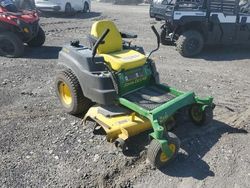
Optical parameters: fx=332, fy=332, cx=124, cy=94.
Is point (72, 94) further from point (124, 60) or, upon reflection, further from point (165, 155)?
point (165, 155)

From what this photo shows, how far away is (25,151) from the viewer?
466 centimetres

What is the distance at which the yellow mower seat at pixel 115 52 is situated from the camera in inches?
198

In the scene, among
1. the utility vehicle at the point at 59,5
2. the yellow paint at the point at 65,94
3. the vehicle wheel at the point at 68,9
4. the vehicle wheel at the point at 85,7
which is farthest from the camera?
the vehicle wheel at the point at 85,7

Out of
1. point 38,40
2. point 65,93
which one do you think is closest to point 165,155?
point 65,93

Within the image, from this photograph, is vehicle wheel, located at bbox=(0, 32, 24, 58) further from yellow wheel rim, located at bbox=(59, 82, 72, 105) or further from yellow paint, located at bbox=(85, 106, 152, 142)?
yellow paint, located at bbox=(85, 106, 152, 142)

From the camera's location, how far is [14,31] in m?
9.21

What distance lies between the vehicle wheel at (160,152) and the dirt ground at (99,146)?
0.13 m

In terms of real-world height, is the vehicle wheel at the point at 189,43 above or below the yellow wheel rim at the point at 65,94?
above

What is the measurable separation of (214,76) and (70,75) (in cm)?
406

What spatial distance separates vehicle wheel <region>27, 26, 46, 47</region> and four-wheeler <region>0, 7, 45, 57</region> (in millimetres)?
581

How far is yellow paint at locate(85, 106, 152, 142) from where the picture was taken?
4.63 metres

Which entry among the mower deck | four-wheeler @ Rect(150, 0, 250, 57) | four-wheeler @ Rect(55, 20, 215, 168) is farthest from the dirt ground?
four-wheeler @ Rect(150, 0, 250, 57)

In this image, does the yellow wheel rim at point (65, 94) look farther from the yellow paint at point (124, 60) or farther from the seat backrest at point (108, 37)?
the yellow paint at point (124, 60)

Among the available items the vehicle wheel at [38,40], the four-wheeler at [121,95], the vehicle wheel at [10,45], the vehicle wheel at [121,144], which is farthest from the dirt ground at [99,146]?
the vehicle wheel at [38,40]
